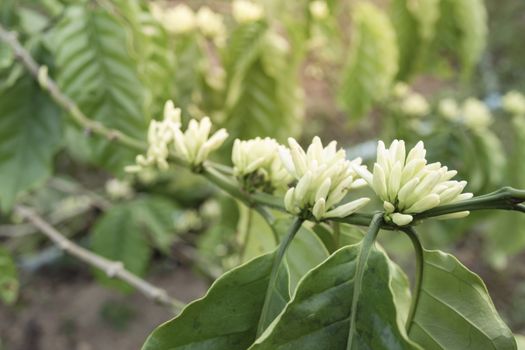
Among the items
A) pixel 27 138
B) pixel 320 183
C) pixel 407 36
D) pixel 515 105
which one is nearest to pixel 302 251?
pixel 320 183

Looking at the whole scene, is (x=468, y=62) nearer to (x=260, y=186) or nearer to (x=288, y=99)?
(x=288, y=99)

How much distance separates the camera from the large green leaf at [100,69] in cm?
88

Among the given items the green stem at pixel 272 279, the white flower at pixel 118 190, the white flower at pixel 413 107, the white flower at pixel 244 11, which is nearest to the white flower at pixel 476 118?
the white flower at pixel 413 107

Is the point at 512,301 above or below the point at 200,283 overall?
below

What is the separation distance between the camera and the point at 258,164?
534 mm

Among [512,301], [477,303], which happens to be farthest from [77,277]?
[477,303]

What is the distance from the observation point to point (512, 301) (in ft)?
9.75

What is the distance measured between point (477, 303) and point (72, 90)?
677 millimetres

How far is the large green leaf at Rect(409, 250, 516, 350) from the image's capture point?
0.43m

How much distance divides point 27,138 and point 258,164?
55cm

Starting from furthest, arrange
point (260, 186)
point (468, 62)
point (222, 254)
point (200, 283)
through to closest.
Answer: point (200, 283), point (222, 254), point (468, 62), point (260, 186)

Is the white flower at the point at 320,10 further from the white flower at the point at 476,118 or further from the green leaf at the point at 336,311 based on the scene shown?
the green leaf at the point at 336,311

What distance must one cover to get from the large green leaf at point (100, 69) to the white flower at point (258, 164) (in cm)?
39

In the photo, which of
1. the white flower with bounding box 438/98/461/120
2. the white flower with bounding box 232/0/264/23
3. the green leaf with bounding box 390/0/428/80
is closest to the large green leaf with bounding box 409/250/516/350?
the green leaf with bounding box 390/0/428/80
